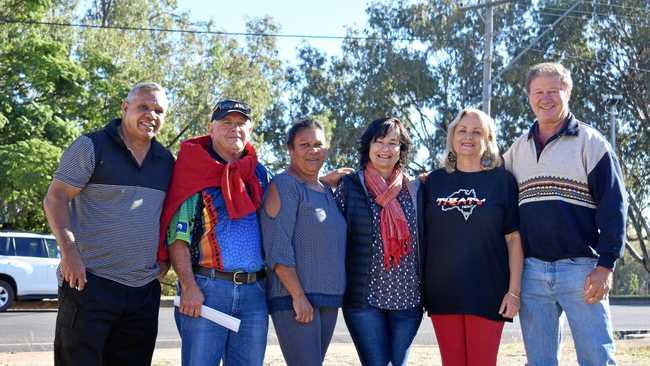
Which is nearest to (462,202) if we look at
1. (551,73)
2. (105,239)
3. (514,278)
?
(514,278)

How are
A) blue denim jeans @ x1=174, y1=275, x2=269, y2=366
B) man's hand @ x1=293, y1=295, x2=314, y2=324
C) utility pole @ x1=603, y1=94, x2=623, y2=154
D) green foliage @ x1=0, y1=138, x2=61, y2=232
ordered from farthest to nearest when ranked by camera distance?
1. utility pole @ x1=603, y1=94, x2=623, y2=154
2. green foliage @ x1=0, y1=138, x2=61, y2=232
3. man's hand @ x1=293, y1=295, x2=314, y2=324
4. blue denim jeans @ x1=174, y1=275, x2=269, y2=366

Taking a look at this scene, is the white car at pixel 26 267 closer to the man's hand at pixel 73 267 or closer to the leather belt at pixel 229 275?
the man's hand at pixel 73 267

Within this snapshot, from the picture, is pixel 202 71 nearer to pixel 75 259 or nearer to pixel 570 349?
pixel 570 349

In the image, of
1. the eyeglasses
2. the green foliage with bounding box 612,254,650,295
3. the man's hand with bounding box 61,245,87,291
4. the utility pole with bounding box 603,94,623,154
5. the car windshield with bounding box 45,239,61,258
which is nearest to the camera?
the man's hand with bounding box 61,245,87,291

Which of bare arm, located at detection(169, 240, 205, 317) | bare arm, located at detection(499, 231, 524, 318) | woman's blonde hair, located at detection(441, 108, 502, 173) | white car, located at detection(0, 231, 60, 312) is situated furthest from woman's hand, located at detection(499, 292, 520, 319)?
white car, located at detection(0, 231, 60, 312)

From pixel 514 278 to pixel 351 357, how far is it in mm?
4456

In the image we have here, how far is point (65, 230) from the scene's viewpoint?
4734 millimetres

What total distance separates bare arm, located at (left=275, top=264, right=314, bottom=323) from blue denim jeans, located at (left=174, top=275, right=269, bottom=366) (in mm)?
178

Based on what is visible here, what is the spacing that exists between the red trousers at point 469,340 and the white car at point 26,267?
552 inches

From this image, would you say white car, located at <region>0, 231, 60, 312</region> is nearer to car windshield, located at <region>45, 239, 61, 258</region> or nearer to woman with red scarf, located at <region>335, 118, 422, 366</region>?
car windshield, located at <region>45, 239, 61, 258</region>

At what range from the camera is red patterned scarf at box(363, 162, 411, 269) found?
5117 mm

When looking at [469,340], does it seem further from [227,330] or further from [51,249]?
[51,249]

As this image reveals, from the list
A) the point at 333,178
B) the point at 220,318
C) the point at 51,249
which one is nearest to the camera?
the point at 220,318

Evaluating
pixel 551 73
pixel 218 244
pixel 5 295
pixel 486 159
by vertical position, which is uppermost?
pixel 551 73
